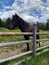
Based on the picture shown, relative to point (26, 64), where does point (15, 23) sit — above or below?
above

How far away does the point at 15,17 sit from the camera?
11617mm

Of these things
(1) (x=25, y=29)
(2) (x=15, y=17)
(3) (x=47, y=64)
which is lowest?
(3) (x=47, y=64)

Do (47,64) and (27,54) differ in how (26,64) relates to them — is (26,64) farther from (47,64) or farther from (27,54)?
(27,54)

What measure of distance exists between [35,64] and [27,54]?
5.36ft

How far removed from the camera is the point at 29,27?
11906 mm

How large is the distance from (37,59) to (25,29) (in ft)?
13.9

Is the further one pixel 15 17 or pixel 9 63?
pixel 15 17

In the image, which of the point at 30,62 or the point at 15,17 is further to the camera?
the point at 15,17

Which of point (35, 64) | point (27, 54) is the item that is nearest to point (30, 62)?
point (35, 64)

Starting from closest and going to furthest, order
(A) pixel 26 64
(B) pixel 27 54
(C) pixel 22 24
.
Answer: (A) pixel 26 64 < (B) pixel 27 54 < (C) pixel 22 24

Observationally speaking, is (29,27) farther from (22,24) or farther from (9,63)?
(9,63)

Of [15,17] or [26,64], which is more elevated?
[15,17]

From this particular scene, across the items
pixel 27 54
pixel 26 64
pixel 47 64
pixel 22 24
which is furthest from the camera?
pixel 22 24

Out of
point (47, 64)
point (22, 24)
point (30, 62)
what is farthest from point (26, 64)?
point (22, 24)
